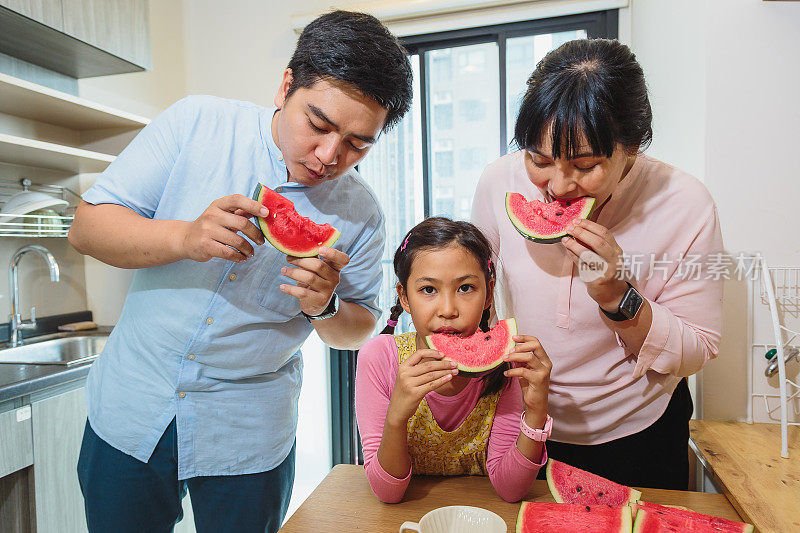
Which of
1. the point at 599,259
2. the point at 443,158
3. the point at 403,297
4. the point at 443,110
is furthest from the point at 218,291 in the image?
the point at 443,110

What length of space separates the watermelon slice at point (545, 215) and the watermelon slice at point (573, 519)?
64 centimetres

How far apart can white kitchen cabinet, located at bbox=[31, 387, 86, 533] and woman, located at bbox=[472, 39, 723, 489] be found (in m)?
2.06

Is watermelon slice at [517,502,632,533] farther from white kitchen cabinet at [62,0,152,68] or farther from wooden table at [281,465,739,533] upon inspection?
white kitchen cabinet at [62,0,152,68]

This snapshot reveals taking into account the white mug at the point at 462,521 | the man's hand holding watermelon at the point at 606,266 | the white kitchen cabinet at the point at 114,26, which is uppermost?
the white kitchen cabinet at the point at 114,26

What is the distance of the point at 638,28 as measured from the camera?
11.0 ft

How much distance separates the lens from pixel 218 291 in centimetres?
149

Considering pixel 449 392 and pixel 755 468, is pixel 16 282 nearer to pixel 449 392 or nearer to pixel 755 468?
pixel 449 392

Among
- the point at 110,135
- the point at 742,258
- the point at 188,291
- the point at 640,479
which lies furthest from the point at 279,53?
the point at 640,479

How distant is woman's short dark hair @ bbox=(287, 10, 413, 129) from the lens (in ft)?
4.32

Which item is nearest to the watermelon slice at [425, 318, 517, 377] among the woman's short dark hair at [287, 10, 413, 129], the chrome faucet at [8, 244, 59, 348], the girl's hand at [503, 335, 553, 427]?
the girl's hand at [503, 335, 553, 427]

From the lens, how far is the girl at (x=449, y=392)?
1.32 meters

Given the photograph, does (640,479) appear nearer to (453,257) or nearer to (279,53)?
(453,257)

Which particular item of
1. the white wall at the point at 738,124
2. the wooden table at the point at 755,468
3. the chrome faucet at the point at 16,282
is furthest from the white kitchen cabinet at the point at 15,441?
the white wall at the point at 738,124

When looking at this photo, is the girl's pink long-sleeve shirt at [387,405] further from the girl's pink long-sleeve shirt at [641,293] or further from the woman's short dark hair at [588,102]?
the woman's short dark hair at [588,102]
